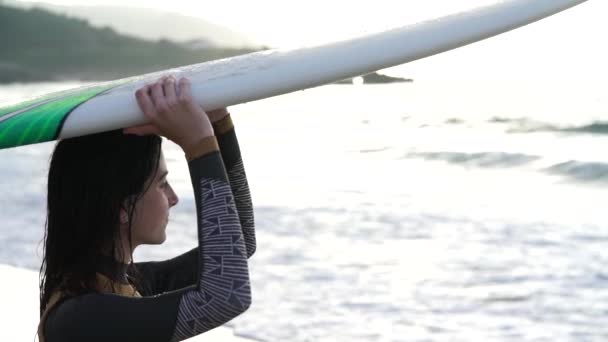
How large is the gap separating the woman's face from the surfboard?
0.16m

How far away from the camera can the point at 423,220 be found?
7988mm

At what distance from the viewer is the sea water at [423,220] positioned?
196 inches

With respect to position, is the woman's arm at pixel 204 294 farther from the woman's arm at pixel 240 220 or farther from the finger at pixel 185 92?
the woman's arm at pixel 240 220

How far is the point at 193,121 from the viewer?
1.50 metres

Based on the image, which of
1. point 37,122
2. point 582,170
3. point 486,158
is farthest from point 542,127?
point 37,122

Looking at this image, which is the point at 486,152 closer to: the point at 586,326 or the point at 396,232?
the point at 396,232

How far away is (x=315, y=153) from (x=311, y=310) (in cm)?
887

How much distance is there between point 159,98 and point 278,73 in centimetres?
19

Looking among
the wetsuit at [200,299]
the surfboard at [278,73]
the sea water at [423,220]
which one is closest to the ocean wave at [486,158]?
the sea water at [423,220]

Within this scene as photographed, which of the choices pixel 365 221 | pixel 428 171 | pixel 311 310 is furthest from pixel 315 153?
pixel 311 310

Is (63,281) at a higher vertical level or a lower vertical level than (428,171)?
higher

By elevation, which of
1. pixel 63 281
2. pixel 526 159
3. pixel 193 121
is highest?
pixel 193 121

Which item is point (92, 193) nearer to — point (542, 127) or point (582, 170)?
point (582, 170)

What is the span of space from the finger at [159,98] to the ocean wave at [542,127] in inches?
521
